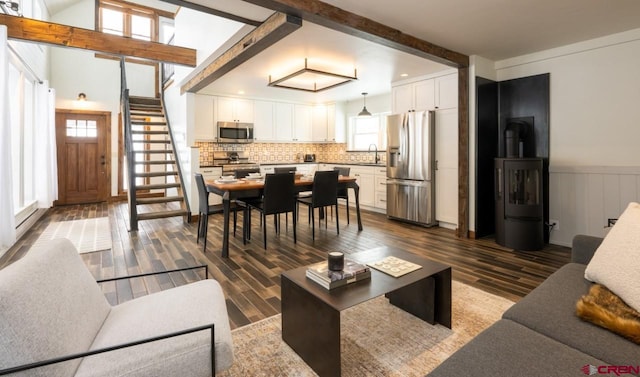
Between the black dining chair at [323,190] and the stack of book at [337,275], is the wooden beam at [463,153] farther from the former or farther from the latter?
the stack of book at [337,275]

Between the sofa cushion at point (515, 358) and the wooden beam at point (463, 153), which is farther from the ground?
the wooden beam at point (463, 153)

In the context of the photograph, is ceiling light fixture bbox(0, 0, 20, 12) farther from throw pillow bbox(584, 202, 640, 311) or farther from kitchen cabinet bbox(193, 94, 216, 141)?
throw pillow bbox(584, 202, 640, 311)

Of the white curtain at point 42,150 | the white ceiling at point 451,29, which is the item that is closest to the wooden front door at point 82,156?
the white curtain at point 42,150

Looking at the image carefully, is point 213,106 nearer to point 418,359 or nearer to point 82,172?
point 82,172

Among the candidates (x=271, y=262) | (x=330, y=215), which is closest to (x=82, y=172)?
→ (x=330, y=215)

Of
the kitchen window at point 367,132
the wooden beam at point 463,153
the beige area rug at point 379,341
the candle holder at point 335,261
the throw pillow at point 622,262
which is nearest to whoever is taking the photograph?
the throw pillow at point 622,262

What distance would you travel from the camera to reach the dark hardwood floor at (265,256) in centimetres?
277

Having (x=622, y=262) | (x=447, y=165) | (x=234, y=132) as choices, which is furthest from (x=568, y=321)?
(x=234, y=132)

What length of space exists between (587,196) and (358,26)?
10.8 ft

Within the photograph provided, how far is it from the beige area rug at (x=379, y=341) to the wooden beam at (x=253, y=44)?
7.84 feet

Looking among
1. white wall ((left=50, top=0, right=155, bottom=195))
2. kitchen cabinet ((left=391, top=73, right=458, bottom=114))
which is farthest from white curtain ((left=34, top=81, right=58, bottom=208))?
kitchen cabinet ((left=391, top=73, right=458, bottom=114))

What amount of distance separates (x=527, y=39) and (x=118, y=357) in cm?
459

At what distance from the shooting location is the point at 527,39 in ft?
12.3

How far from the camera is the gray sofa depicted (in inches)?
43.8
